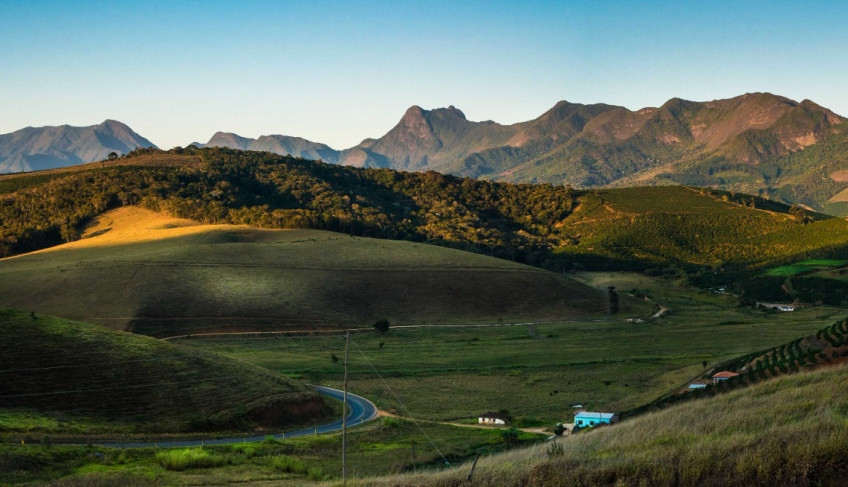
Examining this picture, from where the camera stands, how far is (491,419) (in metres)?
55.8

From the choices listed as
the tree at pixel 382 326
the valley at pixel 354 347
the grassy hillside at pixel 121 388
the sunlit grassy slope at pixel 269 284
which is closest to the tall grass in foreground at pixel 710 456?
the valley at pixel 354 347

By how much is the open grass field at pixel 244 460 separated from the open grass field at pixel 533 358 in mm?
12470

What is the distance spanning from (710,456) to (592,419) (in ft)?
106

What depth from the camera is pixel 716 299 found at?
502 feet

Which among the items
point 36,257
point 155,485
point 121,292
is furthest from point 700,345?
point 36,257

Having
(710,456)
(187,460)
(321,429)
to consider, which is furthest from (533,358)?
(710,456)

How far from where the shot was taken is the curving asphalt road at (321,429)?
4384cm

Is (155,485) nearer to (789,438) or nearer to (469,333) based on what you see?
(789,438)

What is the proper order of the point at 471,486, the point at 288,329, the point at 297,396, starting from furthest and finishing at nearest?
the point at 288,329 < the point at 297,396 < the point at 471,486

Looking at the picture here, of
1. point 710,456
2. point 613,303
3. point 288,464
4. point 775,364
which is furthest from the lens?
point 613,303

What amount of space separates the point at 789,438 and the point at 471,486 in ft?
24.7

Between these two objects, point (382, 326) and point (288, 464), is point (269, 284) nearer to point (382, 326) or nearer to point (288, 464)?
point (382, 326)

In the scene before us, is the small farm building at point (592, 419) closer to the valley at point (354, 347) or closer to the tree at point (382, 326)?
the valley at point (354, 347)

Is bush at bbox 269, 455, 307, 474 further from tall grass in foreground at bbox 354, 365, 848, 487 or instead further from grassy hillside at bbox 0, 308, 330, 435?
tall grass in foreground at bbox 354, 365, 848, 487
